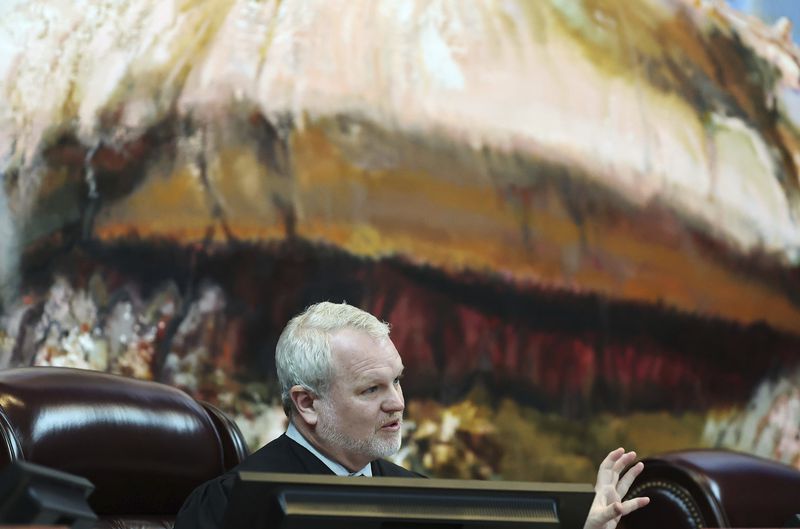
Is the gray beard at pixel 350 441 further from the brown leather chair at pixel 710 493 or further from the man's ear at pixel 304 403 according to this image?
the brown leather chair at pixel 710 493

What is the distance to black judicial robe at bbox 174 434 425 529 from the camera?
2.53 meters

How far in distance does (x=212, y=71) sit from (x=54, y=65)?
545 mm

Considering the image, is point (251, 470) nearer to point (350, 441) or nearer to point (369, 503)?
point (350, 441)

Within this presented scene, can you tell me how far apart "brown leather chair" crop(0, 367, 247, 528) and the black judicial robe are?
199 mm

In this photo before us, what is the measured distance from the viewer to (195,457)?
300 cm

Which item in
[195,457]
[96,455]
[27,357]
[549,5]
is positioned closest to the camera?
[96,455]

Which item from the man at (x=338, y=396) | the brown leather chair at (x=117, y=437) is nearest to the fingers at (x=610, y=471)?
the man at (x=338, y=396)

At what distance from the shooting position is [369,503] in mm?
1839

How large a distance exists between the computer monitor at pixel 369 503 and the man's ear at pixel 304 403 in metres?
1.04

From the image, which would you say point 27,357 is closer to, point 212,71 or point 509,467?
point 212,71

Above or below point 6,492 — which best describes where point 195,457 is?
below

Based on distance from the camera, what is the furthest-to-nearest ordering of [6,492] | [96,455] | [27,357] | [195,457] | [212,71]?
[212,71] < [27,357] < [195,457] < [96,455] < [6,492]

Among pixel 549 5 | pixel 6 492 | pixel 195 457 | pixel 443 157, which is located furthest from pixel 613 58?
pixel 6 492

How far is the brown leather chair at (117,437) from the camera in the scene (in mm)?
2709
